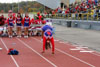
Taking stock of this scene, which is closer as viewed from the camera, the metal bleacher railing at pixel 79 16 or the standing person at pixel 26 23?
the standing person at pixel 26 23

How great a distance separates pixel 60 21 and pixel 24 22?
19.9 meters

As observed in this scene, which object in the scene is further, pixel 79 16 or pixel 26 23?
pixel 79 16

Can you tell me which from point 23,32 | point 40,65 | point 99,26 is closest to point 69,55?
point 40,65

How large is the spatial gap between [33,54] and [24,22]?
8.89 metres

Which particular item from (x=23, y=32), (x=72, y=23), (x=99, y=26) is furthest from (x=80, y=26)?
(x=23, y=32)

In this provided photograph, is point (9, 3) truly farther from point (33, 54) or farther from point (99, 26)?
point (33, 54)

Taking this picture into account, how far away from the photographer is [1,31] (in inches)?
880

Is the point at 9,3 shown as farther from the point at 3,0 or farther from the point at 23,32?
the point at 23,32

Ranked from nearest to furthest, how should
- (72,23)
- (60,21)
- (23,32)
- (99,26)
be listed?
(23,32) → (99,26) → (72,23) → (60,21)

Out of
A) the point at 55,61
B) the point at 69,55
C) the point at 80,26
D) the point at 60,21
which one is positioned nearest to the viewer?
the point at 55,61

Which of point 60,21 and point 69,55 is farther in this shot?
point 60,21

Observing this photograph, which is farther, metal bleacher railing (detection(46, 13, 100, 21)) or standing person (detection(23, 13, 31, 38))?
metal bleacher railing (detection(46, 13, 100, 21))

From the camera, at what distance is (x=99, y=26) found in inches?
1086

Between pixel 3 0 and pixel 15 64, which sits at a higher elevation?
pixel 3 0
